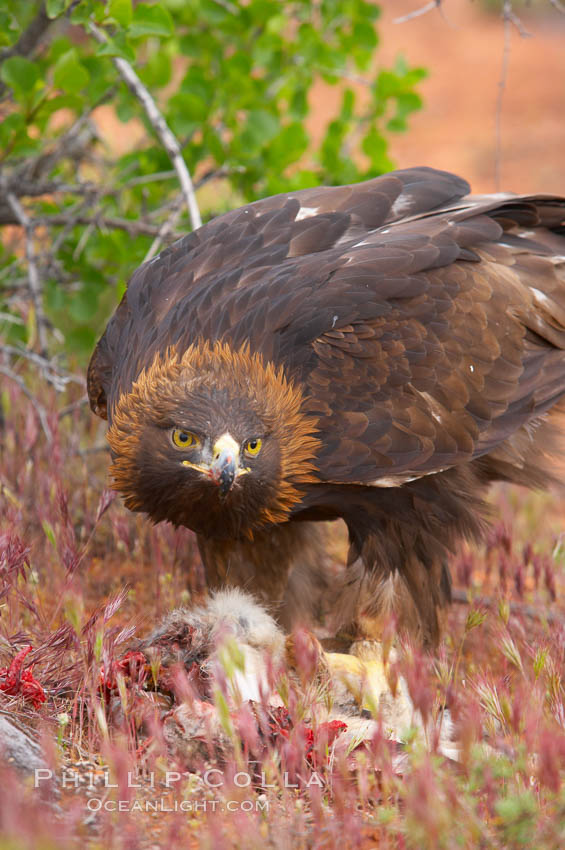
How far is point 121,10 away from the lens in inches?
169

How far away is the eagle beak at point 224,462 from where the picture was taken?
135 inches

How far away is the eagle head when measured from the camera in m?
3.57

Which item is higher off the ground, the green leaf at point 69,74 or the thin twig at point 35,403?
the green leaf at point 69,74

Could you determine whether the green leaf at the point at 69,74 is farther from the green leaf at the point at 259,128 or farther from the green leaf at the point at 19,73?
the green leaf at the point at 259,128

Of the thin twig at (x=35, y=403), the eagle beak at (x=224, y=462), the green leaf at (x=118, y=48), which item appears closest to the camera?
the eagle beak at (x=224, y=462)

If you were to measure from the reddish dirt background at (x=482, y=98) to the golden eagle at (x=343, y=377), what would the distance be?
34.6ft

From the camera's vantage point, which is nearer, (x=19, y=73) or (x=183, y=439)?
(x=183, y=439)

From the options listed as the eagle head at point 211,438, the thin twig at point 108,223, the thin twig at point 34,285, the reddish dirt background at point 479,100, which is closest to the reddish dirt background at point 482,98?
the reddish dirt background at point 479,100

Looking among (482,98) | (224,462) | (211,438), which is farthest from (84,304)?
(482,98)

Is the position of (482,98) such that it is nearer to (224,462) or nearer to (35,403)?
(35,403)

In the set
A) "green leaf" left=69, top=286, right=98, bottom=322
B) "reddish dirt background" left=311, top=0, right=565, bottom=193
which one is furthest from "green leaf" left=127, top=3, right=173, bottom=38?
"reddish dirt background" left=311, top=0, right=565, bottom=193

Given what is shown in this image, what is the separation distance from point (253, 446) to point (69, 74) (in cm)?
225

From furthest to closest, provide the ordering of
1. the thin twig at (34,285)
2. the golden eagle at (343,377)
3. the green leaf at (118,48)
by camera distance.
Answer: the thin twig at (34,285), the green leaf at (118,48), the golden eagle at (343,377)

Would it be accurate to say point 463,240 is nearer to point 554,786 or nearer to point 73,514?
point 73,514
